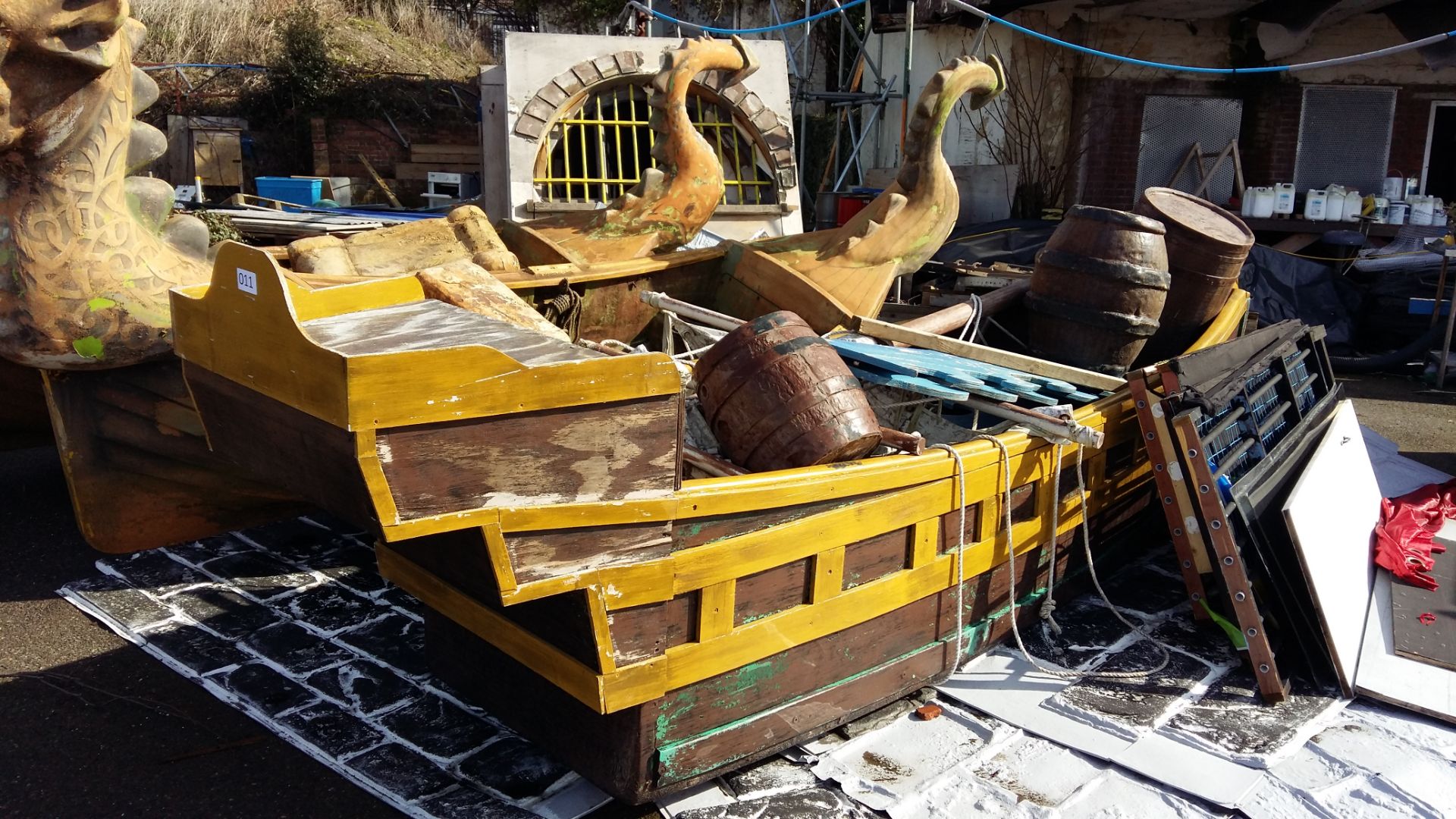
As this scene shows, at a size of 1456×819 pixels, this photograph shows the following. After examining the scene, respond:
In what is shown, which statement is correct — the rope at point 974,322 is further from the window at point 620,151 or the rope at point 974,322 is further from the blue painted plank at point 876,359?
the window at point 620,151

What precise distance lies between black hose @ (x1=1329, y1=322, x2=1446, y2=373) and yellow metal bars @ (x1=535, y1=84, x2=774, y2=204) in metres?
4.81

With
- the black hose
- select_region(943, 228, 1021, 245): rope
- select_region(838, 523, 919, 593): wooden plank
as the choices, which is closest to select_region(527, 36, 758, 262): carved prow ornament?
select_region(838, 523, 919, 593): wooden plank

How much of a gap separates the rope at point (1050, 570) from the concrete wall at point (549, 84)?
5.11m

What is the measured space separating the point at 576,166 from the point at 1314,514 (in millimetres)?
6136

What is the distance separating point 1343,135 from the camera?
11.0m

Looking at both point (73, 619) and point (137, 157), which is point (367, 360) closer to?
point (73, 619)

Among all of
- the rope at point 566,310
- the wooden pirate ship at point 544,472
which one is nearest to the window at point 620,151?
the wooden pirate ship at point 544,472

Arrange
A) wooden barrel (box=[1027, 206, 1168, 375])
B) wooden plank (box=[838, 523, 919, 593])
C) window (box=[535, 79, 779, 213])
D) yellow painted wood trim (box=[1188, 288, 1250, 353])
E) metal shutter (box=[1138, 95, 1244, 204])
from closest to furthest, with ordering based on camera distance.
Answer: wooden plank (box=[838, 523, 919, 593]) < wooden barrel (box=[1027, 206, 1168, 375]) < yellow painted wood trim (box=[1188, 288, 1250, 353]) < window (box=[535, 79, 779, 213]) < metal shutter (box=[1138, 95, 1244, 204])

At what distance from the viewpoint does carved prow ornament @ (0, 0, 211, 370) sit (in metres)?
3.53

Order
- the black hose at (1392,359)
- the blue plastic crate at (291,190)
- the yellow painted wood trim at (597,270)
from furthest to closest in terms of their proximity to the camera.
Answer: the blue plastic crate at (291,190), the black hose at (1392,359), the yellow painted wood trim at (597,270)

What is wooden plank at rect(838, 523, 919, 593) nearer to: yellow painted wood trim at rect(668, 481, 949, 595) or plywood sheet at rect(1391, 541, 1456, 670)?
yellow painted wood trim at rect(668, 481, 949, 595)

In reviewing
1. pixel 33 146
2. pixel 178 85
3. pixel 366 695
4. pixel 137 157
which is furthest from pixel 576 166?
pixel 178 85

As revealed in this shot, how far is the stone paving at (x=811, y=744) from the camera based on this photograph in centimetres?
278

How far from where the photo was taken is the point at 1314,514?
140 inches
